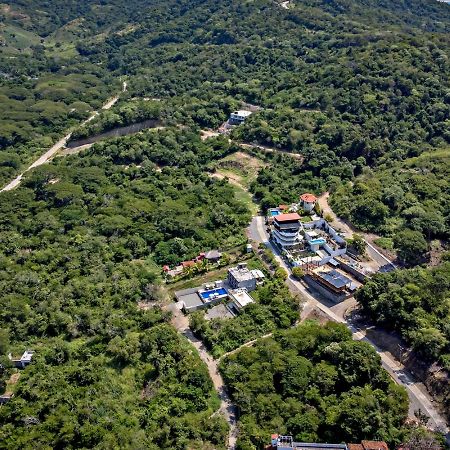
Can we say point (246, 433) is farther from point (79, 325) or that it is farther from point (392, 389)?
point (79, 325)

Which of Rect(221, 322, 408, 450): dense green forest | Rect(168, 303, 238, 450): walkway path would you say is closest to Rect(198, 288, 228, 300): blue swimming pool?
Rect(168, 303, 238, 450): walkway path

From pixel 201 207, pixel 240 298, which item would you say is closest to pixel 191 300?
pixel 240 298

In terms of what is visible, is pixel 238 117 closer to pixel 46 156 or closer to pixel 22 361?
pixel 46 156

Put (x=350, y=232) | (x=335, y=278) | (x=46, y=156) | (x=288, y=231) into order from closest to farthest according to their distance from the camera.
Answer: (x=335, y=278) → (x=288, y=231) → (x=350, y=232) → (x=46, y=156)

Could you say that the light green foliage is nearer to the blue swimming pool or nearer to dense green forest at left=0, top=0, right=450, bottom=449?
dense green forest at left=0, top=0, right=450, bottom=449

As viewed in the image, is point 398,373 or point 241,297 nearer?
point 398,373

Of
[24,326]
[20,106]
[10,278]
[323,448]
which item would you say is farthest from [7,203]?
[323,448]
